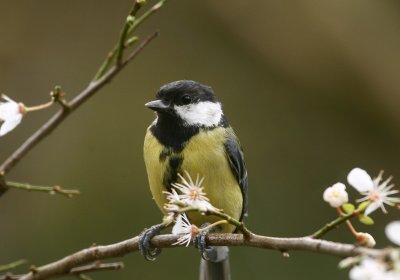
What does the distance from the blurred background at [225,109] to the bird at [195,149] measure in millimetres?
1708

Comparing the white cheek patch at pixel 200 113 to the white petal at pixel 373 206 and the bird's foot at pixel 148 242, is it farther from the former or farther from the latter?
the white petal at pixel 373 206

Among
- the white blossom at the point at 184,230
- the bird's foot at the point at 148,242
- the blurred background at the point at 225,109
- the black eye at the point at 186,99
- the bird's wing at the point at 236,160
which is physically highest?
the blurred background at the point at 225,109

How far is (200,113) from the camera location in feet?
7.87

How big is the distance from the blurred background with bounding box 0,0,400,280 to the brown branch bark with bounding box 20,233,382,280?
2.25 metres

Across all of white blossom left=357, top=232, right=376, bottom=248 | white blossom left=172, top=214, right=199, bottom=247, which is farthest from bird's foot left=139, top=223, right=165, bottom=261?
white blossom left=357, top=232, right=376, bottom=248

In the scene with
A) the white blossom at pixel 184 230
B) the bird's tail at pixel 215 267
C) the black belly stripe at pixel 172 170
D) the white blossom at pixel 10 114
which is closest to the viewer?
the white blossom at pixel 184 230

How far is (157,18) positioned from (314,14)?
1099mm

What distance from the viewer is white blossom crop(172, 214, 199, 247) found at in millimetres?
1401

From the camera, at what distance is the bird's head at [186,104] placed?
92.0 inches

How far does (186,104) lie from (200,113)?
6 centimetres

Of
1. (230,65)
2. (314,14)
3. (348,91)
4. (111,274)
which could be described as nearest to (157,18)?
(230,65)

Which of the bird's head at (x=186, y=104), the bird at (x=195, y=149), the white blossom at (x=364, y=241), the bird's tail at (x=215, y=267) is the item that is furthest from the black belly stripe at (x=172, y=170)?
the white blossom at (x=364, y=241)

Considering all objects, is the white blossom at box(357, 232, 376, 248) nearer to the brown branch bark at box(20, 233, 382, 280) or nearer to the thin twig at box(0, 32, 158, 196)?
the brown branch bark at box(20, 233, 382, 280)

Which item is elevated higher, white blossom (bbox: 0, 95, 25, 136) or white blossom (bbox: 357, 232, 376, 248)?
white blossom (bbox: 0, 95, 25, 136)
